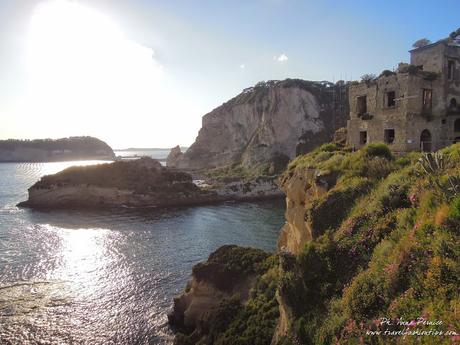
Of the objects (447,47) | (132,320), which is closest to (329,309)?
(132,320)

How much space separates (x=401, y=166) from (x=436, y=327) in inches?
Result: 448

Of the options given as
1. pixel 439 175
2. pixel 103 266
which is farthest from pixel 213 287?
pixel 103 266

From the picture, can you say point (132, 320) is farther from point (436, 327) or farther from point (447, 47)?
point (447, 47)

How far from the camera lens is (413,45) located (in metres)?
36.4

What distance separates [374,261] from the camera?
10.5m

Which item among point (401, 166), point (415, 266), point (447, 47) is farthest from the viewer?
point (447, 47)

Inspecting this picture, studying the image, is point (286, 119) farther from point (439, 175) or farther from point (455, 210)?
point (455, 210)

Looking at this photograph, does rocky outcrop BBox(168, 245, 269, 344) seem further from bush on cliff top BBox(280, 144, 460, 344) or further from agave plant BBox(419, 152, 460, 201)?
agave plant BBox(419, 152, 460, 201)

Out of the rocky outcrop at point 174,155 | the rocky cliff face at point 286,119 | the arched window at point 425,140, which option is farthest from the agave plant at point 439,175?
the rocky outcrop at point 174,155

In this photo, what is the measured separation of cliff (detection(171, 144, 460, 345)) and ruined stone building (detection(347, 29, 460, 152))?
387 inches

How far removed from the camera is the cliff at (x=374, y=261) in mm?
7984

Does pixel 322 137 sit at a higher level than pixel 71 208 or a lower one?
higher

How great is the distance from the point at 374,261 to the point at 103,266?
28978mm

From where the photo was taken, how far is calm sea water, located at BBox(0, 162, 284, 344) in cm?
2247
